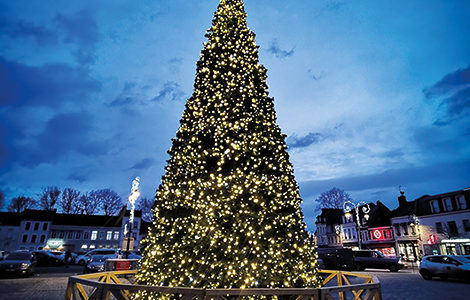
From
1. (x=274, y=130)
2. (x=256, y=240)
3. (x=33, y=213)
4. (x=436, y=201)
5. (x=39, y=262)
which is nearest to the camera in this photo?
(x=256, y=240)

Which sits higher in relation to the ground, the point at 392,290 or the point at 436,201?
the point at 436,201

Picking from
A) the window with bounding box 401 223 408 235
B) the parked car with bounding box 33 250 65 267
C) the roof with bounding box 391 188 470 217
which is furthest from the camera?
the window with bounding box 401 223 408 235

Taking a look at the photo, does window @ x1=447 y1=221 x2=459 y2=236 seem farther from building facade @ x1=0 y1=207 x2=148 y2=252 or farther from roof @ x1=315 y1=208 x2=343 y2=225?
building facade @ x1=0 y1=207 x2=148 y2=252

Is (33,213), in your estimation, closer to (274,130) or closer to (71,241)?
(71,241)

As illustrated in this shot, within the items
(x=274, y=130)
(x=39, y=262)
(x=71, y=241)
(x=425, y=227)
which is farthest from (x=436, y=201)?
(x=71, y=241)

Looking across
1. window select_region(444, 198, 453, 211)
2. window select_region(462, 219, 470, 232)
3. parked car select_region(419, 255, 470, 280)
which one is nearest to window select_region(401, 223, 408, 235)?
window select_region(444, 198, 453, 211)

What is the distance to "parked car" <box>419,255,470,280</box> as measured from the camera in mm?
13656

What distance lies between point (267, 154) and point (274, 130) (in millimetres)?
676

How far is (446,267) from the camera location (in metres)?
14.3

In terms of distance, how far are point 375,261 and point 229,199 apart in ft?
70.3

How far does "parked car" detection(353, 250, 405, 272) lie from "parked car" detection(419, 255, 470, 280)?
18.1 ft

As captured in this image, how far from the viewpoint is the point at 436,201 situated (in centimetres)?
3238

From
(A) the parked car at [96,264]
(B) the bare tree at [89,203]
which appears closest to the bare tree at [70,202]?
(B) the bare tree at [89,203]

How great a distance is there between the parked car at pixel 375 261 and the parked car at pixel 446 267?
5529mm
